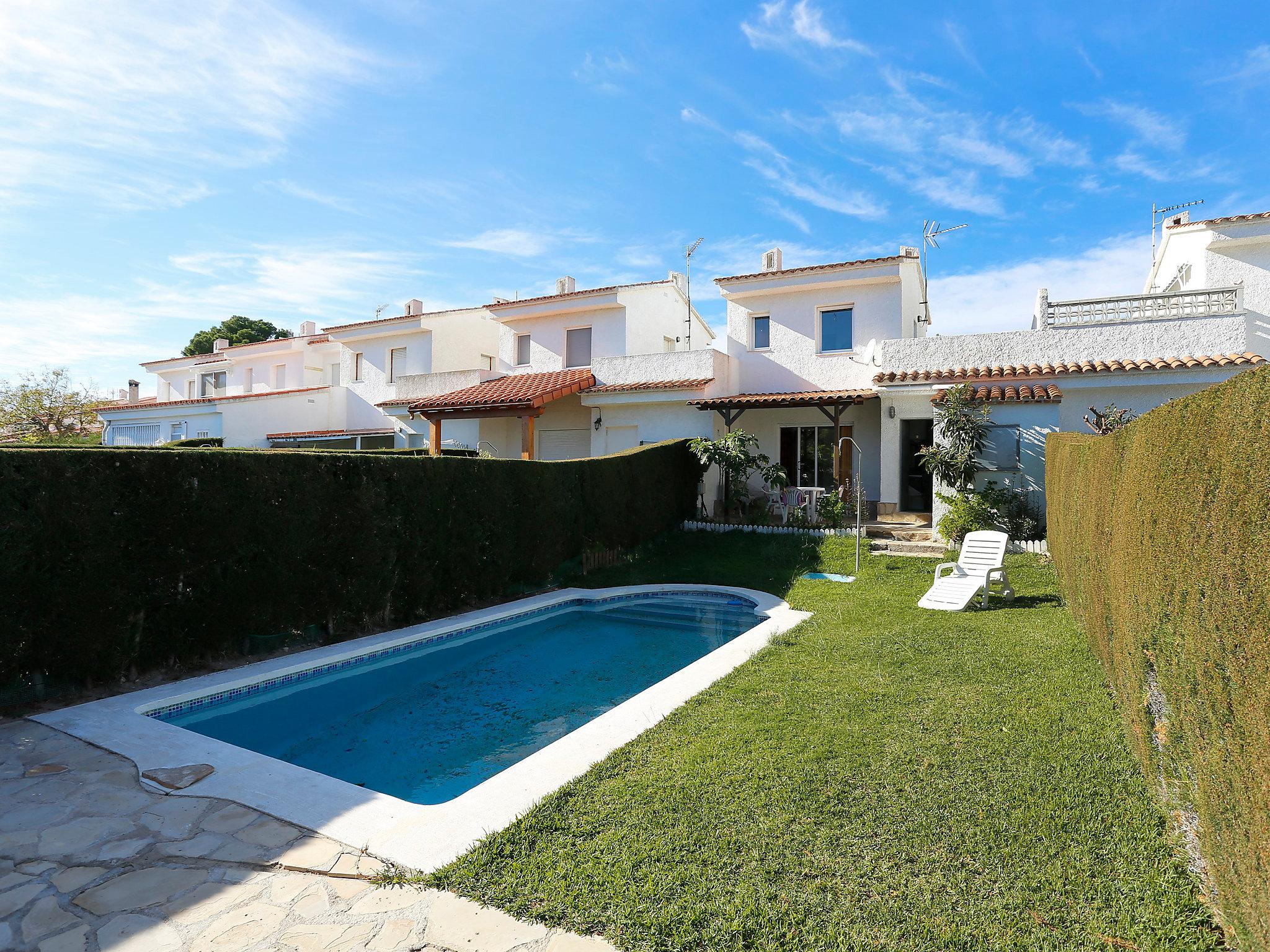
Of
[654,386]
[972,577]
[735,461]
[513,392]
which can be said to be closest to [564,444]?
[513,392]

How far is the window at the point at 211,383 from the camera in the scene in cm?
4453

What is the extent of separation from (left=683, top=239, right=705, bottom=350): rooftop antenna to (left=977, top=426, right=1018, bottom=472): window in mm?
13811

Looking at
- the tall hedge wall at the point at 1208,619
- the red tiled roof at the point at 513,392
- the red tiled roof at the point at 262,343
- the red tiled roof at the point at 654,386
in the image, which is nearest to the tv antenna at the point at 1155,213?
the red tiled roof at the point at 654,386

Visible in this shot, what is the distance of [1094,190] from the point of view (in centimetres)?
2475

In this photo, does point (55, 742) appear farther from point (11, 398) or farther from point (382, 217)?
point (11, 398)

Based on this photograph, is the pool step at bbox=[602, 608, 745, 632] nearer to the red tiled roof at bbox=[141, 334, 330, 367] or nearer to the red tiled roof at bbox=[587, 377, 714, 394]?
the red tiled roof at bbox=[587, 377, 714, 394]

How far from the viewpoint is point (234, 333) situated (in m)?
66.0

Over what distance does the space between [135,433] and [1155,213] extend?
158 ft

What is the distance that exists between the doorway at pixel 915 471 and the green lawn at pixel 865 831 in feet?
45.6

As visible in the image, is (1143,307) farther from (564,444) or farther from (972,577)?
(564,444)

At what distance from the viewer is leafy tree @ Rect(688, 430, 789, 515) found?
65.4 feet

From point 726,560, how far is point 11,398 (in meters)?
46.2

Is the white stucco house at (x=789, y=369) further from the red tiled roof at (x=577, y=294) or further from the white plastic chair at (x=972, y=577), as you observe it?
the white plastic chair at (x=972, y=577)

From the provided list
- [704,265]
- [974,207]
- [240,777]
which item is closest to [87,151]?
[240,777]
